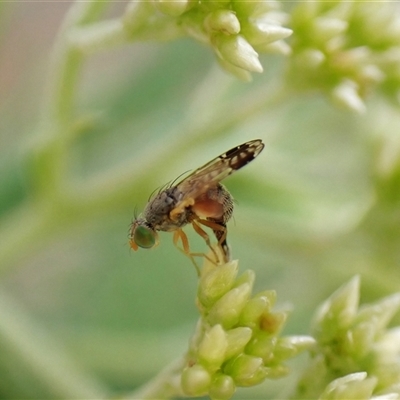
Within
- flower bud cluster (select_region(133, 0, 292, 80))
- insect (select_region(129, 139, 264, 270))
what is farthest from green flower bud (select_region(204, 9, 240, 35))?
insect (select_region(129, 139, 264, 270))

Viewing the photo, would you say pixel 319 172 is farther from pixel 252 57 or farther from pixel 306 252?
pixel 252 57

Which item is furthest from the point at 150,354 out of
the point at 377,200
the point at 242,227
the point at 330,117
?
the point at 330,117

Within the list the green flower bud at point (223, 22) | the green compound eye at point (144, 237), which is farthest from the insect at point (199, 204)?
the green flower bud at point (223, 22)

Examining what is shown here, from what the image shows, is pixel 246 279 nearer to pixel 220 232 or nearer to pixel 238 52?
pixel 220 232

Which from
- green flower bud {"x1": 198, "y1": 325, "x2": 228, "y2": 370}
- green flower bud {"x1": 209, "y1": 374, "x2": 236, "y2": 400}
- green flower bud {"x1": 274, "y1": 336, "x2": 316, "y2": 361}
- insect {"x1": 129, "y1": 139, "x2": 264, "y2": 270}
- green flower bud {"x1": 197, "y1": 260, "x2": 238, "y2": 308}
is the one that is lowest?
green flower bud {"x1": 209, "y1": 374, "x2": 236, "y2": 400}

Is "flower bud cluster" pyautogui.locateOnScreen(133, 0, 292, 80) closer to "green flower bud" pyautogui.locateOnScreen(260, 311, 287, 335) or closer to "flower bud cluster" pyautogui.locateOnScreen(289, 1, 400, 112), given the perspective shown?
"flower bud cluster" pyautogui.locateOnScreen(289, 1, 400, 112)

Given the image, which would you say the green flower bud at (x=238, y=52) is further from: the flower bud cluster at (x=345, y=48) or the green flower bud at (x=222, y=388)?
the green flower bud at (x=222, y=388)
